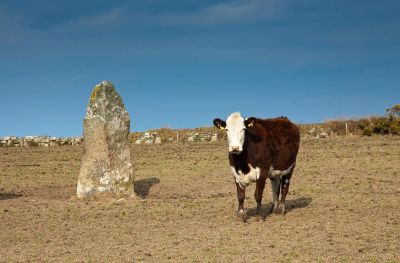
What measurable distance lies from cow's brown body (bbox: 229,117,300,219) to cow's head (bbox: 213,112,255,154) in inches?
13.7

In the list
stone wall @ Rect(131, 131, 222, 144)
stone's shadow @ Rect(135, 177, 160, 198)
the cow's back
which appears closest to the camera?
the cow's back

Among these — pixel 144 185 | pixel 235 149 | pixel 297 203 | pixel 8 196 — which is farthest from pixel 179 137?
pixel 235 149

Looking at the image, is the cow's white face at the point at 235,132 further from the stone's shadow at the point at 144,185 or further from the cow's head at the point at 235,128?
the stone's shadow at the point at 144,185

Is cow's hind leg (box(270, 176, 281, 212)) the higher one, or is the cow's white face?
the cow's white face

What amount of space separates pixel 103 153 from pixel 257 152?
24.1 ft

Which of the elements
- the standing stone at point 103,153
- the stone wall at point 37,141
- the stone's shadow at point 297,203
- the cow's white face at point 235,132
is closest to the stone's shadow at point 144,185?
the standing stone at point 103,153

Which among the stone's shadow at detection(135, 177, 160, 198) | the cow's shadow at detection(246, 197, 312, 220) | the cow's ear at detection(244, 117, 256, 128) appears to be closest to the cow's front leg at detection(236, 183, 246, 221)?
the cow's shadow at detection(246, 197, 312, 220)

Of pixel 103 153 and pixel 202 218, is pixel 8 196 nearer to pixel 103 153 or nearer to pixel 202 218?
pixel 103 153

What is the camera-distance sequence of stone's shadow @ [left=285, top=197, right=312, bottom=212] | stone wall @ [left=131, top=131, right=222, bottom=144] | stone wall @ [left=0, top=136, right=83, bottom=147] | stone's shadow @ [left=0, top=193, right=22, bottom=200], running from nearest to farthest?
stone's shadow @ [left=285, top=197, right=312, bottom=212], stone's shadow @ [left=0, top=193, right=22, bottom=200], stone wall @ [left=0, top=136, right=83, bottom=147], stone wall @ [left=131, top=131, right=222, bottom=144]

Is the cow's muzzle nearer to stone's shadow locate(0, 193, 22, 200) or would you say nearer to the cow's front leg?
the cow's front leg

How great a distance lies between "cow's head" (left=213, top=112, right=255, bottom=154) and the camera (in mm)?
Result: 13039

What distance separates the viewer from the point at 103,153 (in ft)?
63.1

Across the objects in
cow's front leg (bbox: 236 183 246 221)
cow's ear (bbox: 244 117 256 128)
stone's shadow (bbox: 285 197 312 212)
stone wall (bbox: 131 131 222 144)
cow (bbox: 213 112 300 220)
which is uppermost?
stone wall (bbox: 131 131 222 144)

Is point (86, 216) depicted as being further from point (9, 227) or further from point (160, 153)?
point (160, 153)
